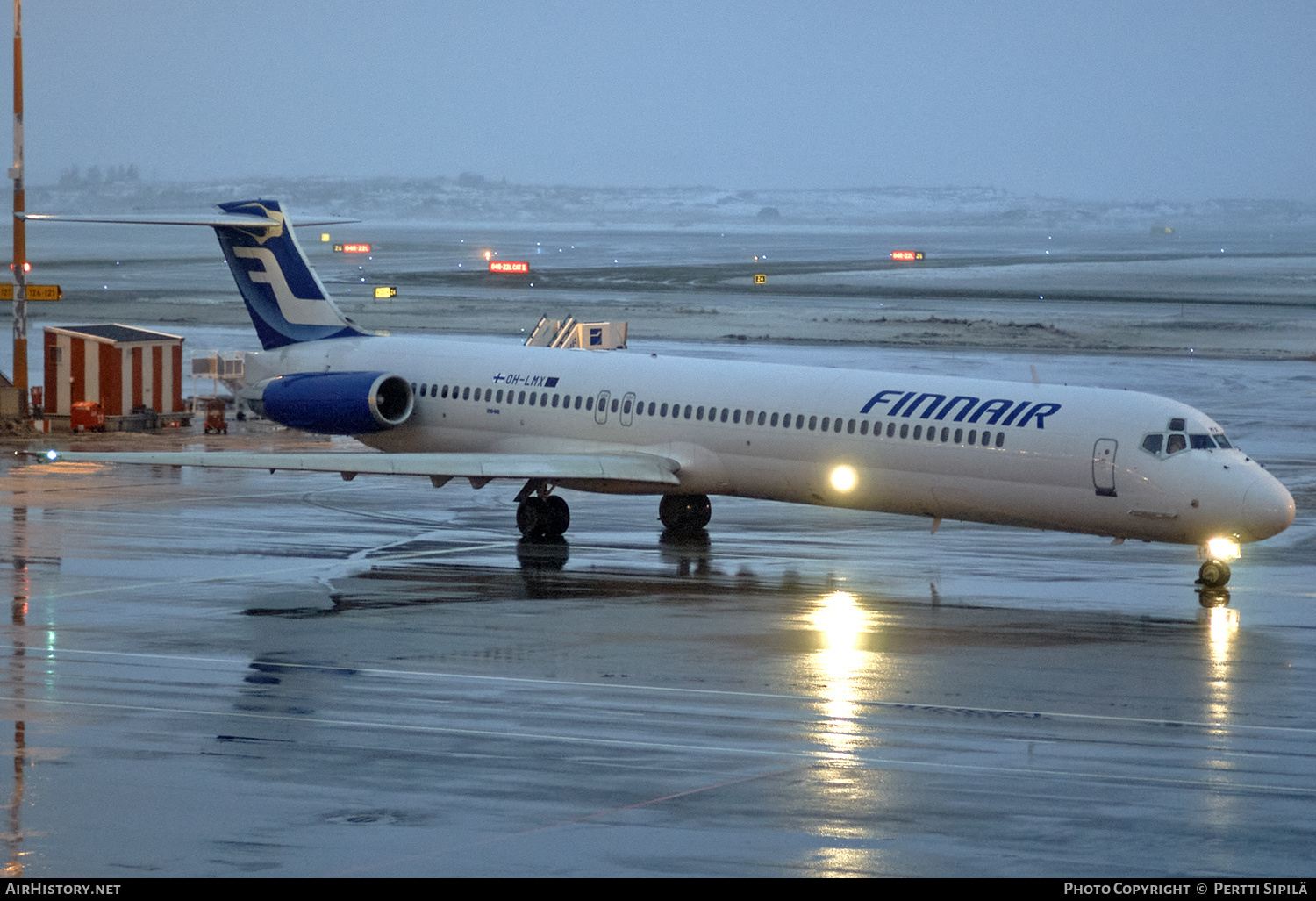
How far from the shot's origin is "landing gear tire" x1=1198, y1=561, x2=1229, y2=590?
79.7 feet

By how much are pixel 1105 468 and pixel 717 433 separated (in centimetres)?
→ 624

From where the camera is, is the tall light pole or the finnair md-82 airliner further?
the tall light pole

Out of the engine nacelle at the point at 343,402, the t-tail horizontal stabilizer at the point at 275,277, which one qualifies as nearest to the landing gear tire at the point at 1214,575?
the engine nacelle at the point at 343,402

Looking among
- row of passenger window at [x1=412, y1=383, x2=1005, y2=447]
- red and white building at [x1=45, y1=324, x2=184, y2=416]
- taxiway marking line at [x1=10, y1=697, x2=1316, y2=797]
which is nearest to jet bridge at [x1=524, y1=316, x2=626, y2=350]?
red and white building at [x1=45, y1=324, x2=184, y2=416]

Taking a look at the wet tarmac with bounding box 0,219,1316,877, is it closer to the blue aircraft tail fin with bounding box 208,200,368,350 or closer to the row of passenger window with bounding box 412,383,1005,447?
the row of passenger window with bounding box 412,383,1005,447

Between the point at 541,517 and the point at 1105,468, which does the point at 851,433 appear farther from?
the point at 541,517

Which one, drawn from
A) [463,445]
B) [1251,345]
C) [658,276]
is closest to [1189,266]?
[658,276]

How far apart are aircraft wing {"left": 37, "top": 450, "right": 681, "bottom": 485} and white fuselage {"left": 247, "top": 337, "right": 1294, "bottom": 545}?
44cm

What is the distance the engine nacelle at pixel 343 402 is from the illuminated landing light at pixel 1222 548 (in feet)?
45.2

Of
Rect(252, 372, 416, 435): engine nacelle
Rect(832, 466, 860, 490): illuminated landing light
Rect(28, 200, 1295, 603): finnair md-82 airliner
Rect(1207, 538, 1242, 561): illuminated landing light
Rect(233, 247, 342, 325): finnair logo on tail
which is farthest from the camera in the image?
Rect(233, 247, 342, 325): finnair logo on tail

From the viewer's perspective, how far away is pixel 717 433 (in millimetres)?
28484

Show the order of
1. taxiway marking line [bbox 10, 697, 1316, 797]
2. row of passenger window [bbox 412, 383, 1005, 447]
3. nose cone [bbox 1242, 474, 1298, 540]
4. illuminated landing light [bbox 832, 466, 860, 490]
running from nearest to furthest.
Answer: taxiway marking line [bbox 10, 697, 1316, 797], nose cone [bbox 1242, 474, 1298, 540], row of passenger window [bbox 412, 383, 1005, 447], illuminated landing light [bbox 832, 466, 860, 490]

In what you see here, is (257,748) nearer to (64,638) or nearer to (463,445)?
(64,638)

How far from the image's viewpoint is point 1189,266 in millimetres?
164625
